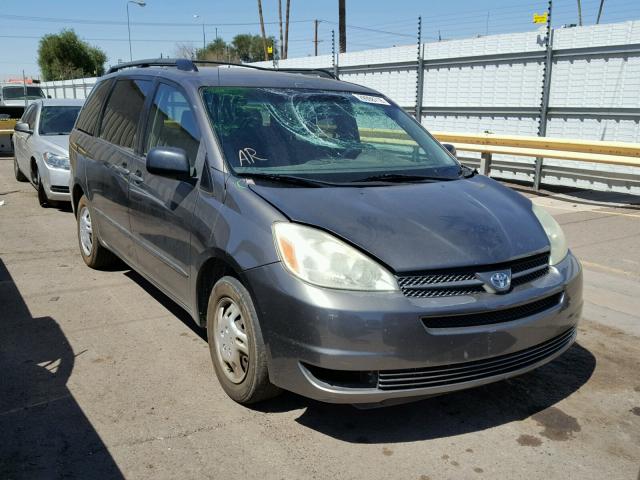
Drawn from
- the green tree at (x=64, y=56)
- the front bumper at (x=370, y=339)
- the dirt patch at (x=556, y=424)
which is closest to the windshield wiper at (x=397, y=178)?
the front bumper at (x=370, y=339)

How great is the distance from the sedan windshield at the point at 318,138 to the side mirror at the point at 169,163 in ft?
0.85

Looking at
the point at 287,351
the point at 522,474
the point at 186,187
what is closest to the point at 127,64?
the point at 186,187

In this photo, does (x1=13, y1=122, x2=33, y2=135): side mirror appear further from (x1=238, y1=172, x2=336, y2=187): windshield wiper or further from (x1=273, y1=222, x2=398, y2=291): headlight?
(x1=273, y1=222, x2=398, y2=291): headlight

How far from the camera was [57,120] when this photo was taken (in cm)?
1009

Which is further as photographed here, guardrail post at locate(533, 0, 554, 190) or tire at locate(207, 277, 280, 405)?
guardrail post at locate(533, 0, 554, 190)

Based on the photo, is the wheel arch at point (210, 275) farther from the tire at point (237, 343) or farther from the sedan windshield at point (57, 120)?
the sedan windshield at point (57, 120)

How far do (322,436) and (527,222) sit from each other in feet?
5.34

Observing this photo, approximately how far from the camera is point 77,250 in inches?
272

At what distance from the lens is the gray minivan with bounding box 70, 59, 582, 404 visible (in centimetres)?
278

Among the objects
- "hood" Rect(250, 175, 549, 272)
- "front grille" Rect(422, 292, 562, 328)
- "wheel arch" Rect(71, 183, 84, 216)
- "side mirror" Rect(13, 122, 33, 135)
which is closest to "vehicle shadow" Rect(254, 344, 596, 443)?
"front grille" Rect(422, 292, 562, 328)

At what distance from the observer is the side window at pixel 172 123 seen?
384 cm

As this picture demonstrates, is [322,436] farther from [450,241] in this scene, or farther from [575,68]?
[575,68]

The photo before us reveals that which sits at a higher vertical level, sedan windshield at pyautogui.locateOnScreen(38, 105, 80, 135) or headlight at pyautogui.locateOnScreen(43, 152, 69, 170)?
sedan windshield at pyautogui.locateOnScreen(38, 105, 80, 135)

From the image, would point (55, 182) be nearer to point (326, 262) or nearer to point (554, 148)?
point (326, 262)
